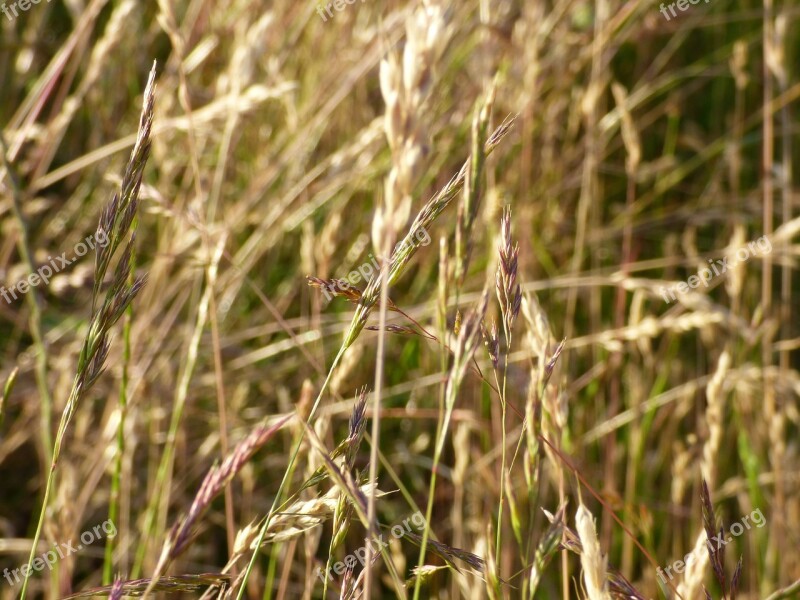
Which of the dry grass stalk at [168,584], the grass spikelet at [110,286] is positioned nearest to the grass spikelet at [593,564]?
the dry grass stalk at [168,584]

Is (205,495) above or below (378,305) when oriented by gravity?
below

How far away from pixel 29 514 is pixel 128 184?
1681mm

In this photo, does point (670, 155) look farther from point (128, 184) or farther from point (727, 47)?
point (128, 184)

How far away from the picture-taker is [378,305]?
1148 mm

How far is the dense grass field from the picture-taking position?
5.22 feet

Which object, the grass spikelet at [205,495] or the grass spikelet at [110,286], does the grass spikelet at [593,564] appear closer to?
the grass spikelet at [205,495]

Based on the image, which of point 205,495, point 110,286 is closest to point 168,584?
point 205,495

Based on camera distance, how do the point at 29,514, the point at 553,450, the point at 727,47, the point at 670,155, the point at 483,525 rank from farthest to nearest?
the point at 727,47 < the point at 670,155 < the point at 29,514 < the point at 483,525 < the point at 553,450

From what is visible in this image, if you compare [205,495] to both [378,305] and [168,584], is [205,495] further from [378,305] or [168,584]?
[378,305]

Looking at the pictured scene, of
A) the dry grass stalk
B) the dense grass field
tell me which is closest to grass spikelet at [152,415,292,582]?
the dry grass stalk

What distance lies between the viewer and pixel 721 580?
0.80m

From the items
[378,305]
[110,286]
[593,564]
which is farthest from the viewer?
[378,305]

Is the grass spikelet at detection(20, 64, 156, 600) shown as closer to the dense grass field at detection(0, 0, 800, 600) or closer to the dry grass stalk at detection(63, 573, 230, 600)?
the dry grass stalk at detection(63, 573, 230, 600)

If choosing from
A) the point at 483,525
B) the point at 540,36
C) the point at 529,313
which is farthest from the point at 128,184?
the point at 540,36
